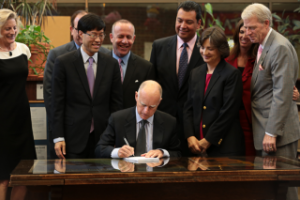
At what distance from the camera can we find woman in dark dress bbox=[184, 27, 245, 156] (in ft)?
9.37

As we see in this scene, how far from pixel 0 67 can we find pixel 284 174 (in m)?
2.18

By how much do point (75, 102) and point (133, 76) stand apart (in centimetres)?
63

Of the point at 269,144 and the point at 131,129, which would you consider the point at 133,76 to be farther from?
the point at 269,144

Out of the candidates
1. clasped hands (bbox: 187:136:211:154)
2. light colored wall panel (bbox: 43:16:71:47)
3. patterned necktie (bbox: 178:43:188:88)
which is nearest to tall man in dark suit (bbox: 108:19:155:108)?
patterned necktie (bbox: 178:43:188:88)

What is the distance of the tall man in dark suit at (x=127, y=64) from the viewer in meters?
3.24

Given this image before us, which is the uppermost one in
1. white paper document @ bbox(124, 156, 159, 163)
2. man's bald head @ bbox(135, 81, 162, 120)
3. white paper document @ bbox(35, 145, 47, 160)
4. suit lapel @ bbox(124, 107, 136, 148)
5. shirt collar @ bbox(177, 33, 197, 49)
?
shirt collar @ bbox(177, 33, 197, 49)

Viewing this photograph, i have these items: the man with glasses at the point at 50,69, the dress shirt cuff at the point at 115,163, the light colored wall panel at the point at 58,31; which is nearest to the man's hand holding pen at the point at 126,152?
the dress shirt cuff at the point at 115,163

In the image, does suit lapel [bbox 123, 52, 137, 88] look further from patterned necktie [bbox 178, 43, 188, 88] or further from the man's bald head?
the man's bald head

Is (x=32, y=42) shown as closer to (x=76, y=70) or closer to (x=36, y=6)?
(x=36, y=6)

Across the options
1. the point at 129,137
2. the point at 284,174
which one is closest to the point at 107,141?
the point at 129,137

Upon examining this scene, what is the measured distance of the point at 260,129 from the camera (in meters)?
2.88

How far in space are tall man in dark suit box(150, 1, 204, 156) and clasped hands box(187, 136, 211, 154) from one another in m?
0.34

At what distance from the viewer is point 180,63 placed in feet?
11.0

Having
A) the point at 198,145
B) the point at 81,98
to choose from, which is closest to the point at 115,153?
the point at 81,98
